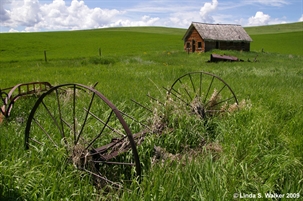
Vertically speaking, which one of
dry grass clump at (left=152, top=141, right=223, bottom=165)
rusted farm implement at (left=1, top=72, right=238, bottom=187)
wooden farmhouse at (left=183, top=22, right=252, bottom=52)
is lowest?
dry grass clump at (left=152, top=141, right=223, bottom=165)

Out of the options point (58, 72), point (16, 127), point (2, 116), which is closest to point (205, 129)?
point (16, 127)

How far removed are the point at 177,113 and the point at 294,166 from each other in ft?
6.33

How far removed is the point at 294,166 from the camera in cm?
338

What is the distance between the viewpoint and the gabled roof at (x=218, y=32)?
35.2m

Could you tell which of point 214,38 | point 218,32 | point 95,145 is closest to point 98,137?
point 95,145

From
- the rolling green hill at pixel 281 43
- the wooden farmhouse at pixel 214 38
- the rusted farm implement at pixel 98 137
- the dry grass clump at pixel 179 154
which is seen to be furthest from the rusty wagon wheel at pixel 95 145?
the rolling green hill at pixel 281 43

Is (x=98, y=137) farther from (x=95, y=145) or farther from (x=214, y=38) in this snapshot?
(x=214, y=38)

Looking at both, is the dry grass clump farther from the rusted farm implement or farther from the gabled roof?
the gabled roof

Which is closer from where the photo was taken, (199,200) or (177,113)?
(199,200)

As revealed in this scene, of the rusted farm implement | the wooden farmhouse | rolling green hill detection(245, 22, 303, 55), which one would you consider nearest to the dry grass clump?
the rusted farm implement

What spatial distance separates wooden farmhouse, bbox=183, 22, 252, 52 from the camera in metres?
35.0

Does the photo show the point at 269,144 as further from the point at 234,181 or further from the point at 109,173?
the point at 109,173

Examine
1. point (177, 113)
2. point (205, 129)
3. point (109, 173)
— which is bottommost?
point (109, 173)

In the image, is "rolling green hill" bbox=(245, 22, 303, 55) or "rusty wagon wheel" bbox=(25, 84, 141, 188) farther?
"rolling green hill" bbox=(245, 22, 303, 55)
